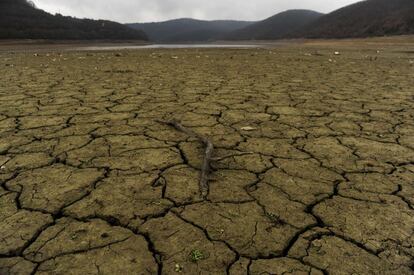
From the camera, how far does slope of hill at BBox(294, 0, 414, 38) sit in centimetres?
3938

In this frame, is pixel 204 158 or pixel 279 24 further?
pixel 279 24

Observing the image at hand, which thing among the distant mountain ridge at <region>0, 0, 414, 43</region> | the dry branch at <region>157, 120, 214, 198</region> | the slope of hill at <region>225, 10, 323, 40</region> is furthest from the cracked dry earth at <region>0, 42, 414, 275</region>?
the slope of hill at <region>225, 10, 323, 40</region>

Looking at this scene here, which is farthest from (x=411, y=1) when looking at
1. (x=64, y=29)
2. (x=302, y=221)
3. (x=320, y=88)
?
(x=302, y=221)

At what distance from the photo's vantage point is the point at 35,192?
6.40 ft

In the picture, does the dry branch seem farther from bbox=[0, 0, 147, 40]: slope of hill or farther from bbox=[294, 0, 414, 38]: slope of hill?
bbox=[294, 0, 414, 38]: slope of hill

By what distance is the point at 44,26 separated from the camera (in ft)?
130

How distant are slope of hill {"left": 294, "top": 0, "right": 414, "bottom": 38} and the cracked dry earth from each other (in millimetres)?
38981

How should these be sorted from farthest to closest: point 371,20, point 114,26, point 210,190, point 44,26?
point 114,26
point 371,20
point 44,26
point 210,190

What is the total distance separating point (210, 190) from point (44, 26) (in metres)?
43.4

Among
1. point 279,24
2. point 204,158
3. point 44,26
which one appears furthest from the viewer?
point 279,24

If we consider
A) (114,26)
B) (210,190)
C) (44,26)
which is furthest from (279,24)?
(210,190)

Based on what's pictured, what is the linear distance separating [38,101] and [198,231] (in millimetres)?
3339

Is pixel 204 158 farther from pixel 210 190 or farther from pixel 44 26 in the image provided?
pixel 44 26

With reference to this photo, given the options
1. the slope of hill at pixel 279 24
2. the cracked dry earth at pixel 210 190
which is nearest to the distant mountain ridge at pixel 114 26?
the slope of hill at pixel 279 24
